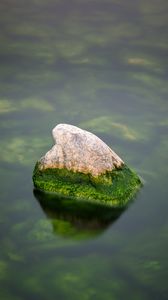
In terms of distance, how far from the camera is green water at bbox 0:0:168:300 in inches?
233

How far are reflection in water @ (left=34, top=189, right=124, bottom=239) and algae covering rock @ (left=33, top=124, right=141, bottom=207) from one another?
0.29ft

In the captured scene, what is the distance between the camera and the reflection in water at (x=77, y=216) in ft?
21.7

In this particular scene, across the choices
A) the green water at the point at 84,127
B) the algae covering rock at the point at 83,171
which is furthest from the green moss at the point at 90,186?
the green water at the point at 84,127

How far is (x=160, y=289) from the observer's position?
569 centimetres

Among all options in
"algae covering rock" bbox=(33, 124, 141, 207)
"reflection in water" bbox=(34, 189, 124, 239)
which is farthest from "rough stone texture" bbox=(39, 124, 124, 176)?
"reflection in water" bbox=(34, 189, 124, 239)

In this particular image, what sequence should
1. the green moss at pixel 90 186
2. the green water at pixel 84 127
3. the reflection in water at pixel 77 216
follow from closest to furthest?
the green water at pixel 84 127 → the reflection in water at pixel 77 216 → the green moss at pixel 90 186

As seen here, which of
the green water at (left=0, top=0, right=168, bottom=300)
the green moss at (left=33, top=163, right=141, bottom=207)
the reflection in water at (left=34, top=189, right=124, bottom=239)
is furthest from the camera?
the green moss at (left=33, top=163, right=141, bottom=207)

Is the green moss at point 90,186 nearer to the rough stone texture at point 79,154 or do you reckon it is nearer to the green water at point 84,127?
the rough stone texture at point 79,154

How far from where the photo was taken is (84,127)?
29.0 feet

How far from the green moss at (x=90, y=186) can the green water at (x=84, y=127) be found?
17 cm

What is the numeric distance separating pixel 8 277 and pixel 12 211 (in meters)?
1.18

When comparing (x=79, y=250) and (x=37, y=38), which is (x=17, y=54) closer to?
(x=37, y=38)

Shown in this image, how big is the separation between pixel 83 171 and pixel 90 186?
0.18 metres

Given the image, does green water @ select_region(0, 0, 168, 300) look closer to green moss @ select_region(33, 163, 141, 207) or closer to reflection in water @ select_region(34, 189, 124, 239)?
reflection in water @ select_region(34, 189, 124, 239)
